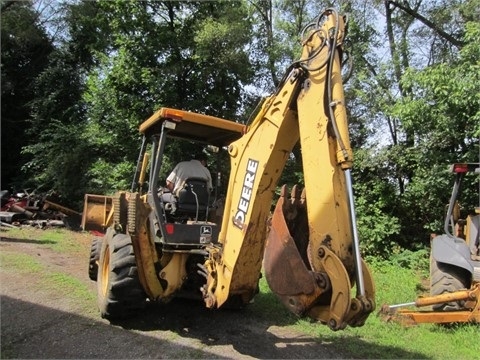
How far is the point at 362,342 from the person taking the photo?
496 centimetres

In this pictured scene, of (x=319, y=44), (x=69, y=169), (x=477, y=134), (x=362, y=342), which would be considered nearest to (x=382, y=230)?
(x=477, y=134)

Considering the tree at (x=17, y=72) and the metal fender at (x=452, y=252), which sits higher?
the tree at (x=17, y=72)

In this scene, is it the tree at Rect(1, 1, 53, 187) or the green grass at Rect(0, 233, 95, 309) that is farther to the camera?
the tree at Rect(1, 1, 53, 187)

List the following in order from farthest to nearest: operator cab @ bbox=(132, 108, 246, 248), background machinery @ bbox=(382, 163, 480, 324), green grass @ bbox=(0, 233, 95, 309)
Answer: green grass @ bbox=(0, 233, 95, 309)
background machinery @ bbox=(382, 163, 480, 324)
operator cab @ bbox=(132, 108, 246, 248)

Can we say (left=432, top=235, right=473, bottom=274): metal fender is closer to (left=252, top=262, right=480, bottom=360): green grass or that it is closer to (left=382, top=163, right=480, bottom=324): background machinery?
(left=382, top=163, right=480, bottom=324): background machinery

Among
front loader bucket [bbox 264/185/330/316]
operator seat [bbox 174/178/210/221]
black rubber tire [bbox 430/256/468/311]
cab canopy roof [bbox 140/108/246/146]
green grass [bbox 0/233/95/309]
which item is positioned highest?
cab canopy roof [bbox 140/108/246/146]

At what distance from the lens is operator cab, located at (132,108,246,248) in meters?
4.95

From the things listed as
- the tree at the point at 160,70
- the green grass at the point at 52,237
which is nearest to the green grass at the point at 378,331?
the green grass at the point at 52,237

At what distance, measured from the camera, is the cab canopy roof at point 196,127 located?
5.00 m

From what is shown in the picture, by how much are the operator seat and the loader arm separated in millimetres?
1234

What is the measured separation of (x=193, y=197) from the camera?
212 inches

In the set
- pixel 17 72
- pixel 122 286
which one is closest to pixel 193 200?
pixel 122 286

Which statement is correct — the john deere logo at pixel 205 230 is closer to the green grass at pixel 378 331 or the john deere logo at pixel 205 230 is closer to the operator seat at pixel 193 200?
the operator seat at pixel 193 200

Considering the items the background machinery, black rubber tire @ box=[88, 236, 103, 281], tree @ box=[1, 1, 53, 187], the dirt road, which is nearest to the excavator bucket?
the dirt road
